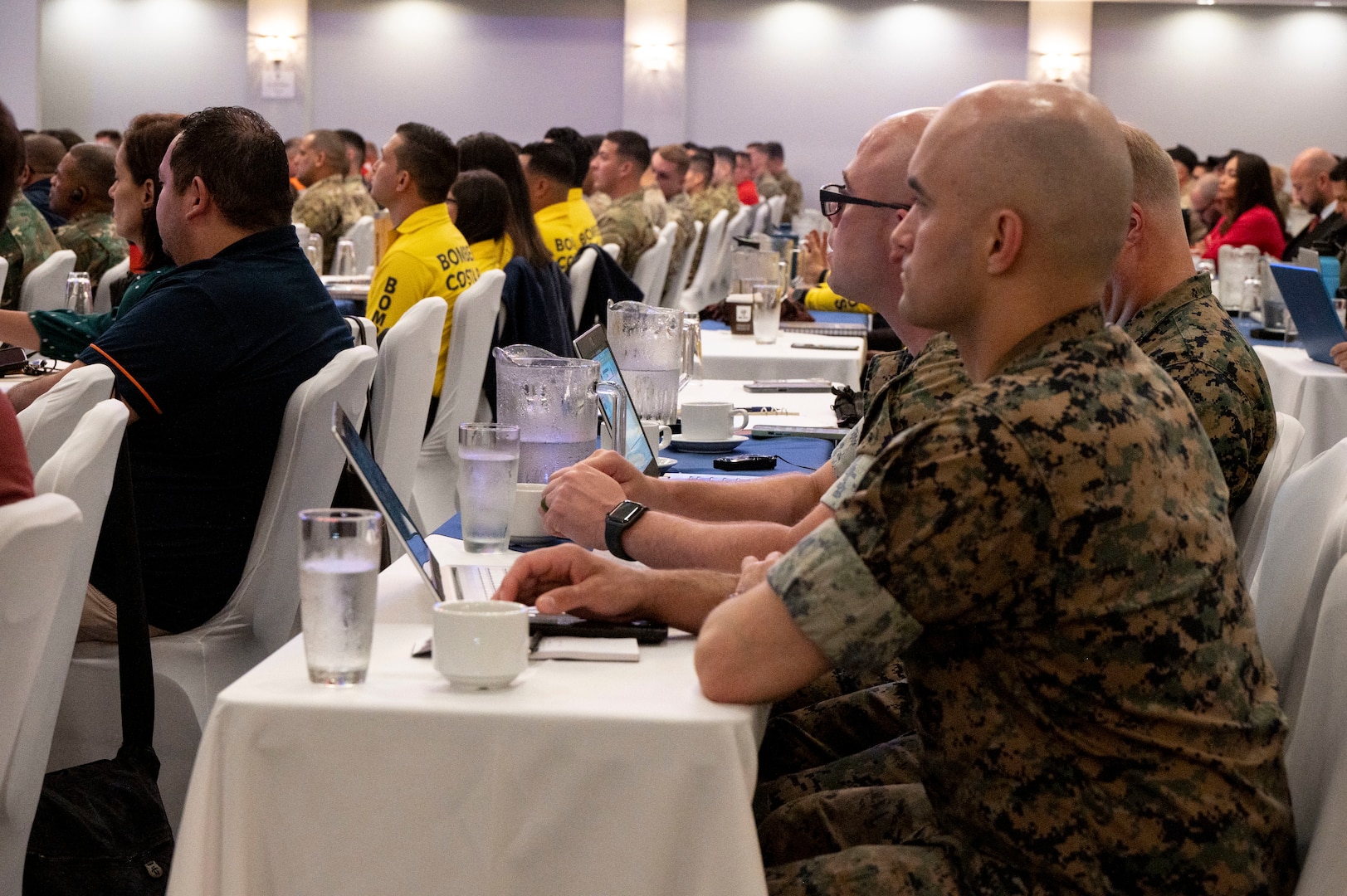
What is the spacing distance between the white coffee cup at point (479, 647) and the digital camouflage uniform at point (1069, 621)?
24cm

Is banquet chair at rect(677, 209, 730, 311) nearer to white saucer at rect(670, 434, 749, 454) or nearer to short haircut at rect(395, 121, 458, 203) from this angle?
short haircut at rect(395, 121, 458, 203)

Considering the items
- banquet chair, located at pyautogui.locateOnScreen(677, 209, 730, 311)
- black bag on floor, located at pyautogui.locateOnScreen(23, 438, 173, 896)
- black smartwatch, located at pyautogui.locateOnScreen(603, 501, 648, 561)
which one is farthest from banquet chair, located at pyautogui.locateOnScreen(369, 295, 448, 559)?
banquet chair, located at pyautogui.locateOnScreen(677, 209, 730, 311)

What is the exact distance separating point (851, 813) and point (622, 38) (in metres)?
17.3

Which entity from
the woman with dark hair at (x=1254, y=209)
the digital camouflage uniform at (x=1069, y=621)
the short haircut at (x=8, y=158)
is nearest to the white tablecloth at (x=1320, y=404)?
the digital camouflage uniform at (x=1069, y=621)

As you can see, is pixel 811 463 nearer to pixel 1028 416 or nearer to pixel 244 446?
pixel 244 446

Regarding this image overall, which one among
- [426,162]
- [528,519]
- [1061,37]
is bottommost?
[528,519]

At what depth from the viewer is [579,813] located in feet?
4.16

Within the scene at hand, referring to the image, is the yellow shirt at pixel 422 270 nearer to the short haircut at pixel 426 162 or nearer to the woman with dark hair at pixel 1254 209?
the short haircut at pixel 426 162

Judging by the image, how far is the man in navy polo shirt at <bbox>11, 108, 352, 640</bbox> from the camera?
2.36 meters

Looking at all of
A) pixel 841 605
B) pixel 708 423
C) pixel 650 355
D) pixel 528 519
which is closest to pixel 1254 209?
pixel 650 355

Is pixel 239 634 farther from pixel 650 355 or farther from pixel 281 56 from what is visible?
pixel 281 56

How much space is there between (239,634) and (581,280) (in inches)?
138

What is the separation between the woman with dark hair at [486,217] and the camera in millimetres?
5047

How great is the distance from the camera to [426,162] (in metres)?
4.74
